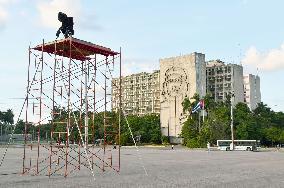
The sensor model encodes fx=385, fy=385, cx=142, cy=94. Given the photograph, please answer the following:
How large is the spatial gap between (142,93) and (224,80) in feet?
132

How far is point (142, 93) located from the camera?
16088 cm

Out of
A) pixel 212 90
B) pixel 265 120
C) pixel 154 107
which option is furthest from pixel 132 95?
pixel 265 120

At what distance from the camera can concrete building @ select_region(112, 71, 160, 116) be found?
154m

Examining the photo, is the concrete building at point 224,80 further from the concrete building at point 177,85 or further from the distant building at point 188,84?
the concrete building at point 177,85

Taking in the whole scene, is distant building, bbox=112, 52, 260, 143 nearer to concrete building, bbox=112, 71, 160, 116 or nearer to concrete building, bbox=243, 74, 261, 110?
concrete building, bbox=243, 74, 261, 110

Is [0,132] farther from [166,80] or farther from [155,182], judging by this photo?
[155,182]

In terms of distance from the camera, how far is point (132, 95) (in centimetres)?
16638

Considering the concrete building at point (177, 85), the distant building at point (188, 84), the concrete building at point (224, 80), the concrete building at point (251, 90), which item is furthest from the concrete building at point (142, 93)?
the concrete building at point (251, 90)

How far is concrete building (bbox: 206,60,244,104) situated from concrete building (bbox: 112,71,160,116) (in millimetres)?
22366

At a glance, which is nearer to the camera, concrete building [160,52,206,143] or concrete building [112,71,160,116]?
concrete building [160,52,206,143]

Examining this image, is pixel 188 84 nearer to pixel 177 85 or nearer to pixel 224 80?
pixel 177 85

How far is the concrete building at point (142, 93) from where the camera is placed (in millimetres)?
154250

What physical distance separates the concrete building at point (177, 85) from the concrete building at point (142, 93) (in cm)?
2387

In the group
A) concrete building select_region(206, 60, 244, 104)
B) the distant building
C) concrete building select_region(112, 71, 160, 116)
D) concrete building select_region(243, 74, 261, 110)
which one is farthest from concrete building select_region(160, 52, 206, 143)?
concrete building select_region(243, 74, 261, 110)
